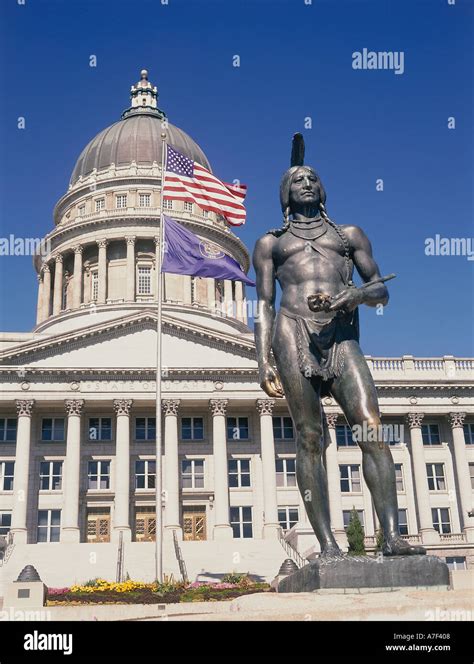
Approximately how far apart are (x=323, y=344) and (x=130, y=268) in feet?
226

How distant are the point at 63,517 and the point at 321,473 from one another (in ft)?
159

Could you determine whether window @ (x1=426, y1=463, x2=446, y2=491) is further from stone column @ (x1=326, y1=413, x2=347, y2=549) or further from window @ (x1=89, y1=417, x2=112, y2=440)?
window @ (x1=89, y1=417, x2=112, y2=440)

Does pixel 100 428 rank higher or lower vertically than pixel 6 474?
higher

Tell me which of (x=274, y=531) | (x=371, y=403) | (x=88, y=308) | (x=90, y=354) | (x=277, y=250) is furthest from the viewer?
(x=88, y=308)

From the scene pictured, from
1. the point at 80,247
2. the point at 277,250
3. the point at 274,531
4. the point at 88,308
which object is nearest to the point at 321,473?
the point at 277,250

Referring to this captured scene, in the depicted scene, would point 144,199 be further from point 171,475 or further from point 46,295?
point 171,475

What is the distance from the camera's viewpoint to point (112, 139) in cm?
8894

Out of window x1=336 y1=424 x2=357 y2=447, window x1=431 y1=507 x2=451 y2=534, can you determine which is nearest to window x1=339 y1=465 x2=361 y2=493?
window x1=336 y1=424 x2=357 y2=447

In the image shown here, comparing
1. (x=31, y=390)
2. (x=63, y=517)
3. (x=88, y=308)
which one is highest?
(x=88, y=308)

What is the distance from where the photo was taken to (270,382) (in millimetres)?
8008

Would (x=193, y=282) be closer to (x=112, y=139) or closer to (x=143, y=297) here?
(x=143, y=297)

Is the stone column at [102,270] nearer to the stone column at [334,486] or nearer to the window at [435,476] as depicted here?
the stone column at [334,486]

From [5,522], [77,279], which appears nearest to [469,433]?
[5,522]

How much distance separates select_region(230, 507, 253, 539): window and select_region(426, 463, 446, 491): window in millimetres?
13879
